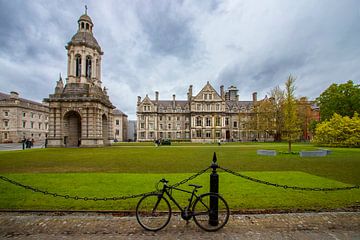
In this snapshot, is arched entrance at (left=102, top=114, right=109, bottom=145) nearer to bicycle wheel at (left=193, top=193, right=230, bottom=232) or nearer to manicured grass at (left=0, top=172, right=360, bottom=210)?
manicured grass at (left=0, top=172, right=360, bottom=210)

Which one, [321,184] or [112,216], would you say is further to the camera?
[321,184]

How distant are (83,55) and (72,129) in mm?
12980

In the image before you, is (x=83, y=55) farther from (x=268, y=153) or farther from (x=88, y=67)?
(x=268, y=153)

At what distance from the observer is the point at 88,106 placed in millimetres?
34125

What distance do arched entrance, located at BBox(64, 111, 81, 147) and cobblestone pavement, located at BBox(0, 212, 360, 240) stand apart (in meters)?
32.9

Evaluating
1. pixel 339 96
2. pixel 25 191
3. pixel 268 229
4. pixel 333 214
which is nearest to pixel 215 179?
pixel 268 229

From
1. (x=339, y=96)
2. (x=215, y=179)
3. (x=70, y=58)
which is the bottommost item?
(x=215, y=179)

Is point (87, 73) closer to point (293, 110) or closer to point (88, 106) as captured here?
point (88, 106)

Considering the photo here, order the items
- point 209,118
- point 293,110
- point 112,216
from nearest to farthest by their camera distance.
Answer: point 112,216, point 293,110, point 209,118

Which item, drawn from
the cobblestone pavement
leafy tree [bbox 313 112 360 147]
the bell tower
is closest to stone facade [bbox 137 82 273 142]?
leafy tree [bbox 313 112 360 147]

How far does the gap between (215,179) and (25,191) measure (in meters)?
7.01

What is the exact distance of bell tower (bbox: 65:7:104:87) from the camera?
36312 mm

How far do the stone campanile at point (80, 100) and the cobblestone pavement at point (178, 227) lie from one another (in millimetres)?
30315

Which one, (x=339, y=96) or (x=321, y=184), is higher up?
(x=339, y=96)
